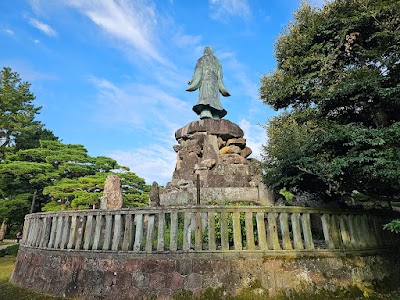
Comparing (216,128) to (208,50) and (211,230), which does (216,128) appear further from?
(211,230)

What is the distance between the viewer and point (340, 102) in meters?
5.46

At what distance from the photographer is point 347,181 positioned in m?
5.14

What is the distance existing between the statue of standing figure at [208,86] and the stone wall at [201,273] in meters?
9.05

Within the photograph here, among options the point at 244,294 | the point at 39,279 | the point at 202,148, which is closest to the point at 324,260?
the point at 244,294

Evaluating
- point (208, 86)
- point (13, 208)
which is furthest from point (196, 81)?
point (13, 208)

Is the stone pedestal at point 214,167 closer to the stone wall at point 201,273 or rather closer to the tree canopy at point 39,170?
the stone wall at point 201,273

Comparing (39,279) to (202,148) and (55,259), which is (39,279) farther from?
(202,148)

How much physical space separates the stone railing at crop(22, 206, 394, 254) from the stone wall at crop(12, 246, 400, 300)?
132 millimetres

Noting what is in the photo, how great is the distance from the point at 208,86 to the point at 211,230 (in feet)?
32.2

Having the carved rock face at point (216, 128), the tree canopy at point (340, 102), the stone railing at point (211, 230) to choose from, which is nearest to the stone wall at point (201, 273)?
the stone railing at point (211, 230)

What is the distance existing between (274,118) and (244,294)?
8.68 m

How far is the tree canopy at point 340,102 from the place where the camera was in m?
4.43

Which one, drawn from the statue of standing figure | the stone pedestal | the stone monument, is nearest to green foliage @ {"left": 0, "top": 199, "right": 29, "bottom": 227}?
the stone monument

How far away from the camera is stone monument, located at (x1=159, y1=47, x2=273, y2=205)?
9.14m
